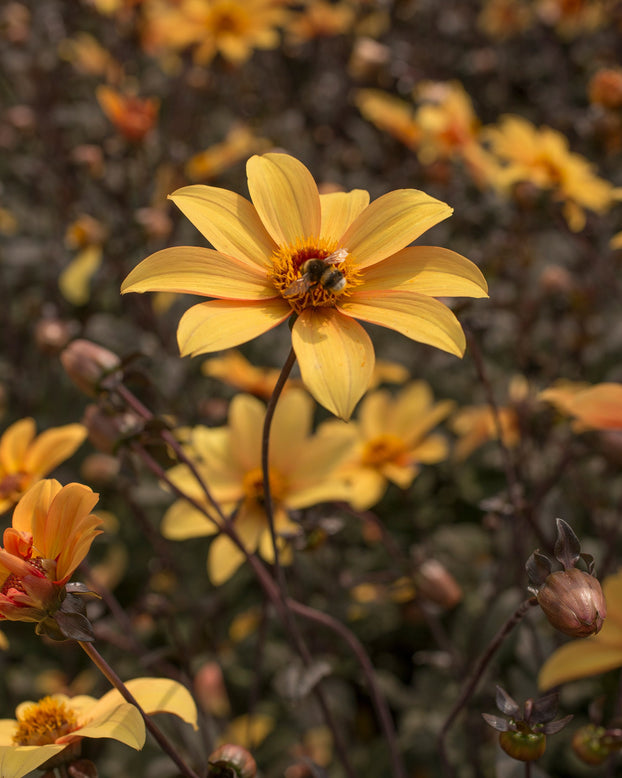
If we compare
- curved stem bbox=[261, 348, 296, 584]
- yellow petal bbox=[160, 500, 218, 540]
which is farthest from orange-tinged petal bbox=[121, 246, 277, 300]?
yellow petal bbox=[160, 500, 218, 540]

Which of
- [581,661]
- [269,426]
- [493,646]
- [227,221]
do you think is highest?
[227,221]

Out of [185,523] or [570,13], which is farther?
[570,13]

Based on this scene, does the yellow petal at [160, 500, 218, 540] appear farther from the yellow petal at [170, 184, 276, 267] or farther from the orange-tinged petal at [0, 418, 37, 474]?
the yellow petal at [170, 184, 276, 267]

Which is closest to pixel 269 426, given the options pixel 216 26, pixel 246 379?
pixel 246 379

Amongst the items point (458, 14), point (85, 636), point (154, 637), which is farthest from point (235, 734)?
point (458, 14)

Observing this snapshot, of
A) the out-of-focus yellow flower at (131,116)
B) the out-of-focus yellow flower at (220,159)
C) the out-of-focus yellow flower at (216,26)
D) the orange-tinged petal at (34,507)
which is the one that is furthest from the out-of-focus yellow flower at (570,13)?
the orange-tinged petal at (34,507)

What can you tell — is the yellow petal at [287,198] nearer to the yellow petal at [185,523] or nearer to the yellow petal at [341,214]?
the yellow petal at [341,214]

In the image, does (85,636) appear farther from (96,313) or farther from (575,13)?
(575,13)

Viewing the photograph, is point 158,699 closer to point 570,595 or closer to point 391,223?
point 570,595
